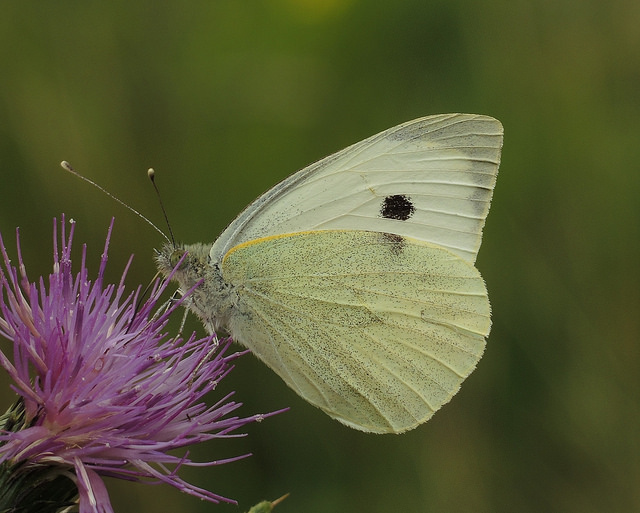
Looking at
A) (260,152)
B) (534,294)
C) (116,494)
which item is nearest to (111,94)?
(260,152)

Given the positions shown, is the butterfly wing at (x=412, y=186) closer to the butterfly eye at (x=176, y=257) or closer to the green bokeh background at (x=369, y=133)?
the butterfly eye at (x=176, y=257)

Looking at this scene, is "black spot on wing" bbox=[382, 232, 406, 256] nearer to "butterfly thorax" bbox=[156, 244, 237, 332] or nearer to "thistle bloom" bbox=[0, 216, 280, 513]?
"butterfly thorax" bbox=[156, 244, 237, 332]

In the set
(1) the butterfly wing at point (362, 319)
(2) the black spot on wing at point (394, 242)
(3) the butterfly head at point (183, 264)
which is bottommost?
(1) the butterfly wing at point (362, 319)

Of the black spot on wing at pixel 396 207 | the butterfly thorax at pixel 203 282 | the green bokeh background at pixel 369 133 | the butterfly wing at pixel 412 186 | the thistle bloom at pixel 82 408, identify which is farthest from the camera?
the green bokeh background at pixel 369 133

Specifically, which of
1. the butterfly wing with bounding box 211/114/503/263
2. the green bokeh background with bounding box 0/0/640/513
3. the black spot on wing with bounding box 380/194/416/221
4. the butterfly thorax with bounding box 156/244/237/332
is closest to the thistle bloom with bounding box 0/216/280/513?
the butterfly thorax with bounding box 156/244/237/332

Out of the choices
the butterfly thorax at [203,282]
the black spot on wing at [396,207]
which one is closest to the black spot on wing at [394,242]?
the black spot on wing at [396,207]

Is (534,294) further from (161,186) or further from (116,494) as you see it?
(116,494)

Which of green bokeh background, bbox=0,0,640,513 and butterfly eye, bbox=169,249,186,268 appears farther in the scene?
green bokeh background, bbox=0,0,640,513

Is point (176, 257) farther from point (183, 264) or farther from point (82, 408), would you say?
point (82, 408)
